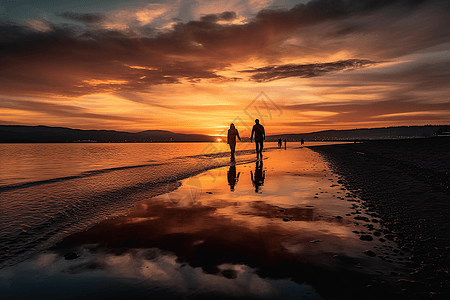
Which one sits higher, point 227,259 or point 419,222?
point 419,222

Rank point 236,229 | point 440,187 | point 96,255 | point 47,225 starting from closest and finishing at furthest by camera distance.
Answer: point 96,255, point 236,229, point 47,225, point 440,187

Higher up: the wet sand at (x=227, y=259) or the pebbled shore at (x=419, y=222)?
the pebbled shore at (x=419, y=222)

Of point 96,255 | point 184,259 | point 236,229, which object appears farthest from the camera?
point 236,229

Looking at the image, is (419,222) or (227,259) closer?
(227,259)

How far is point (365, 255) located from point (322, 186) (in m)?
6.81

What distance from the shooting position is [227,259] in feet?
13.2

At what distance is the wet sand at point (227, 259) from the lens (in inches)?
124

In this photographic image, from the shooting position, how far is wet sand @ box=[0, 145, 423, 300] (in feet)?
10.3

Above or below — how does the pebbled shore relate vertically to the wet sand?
above

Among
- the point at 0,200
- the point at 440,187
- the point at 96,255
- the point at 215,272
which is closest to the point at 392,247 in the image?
the point at 215,272

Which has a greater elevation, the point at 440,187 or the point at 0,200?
the point at 440,187

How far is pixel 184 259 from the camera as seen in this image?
4.04 meters

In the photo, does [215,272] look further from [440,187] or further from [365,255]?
[440,187]

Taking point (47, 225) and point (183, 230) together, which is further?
point (47, 225)
